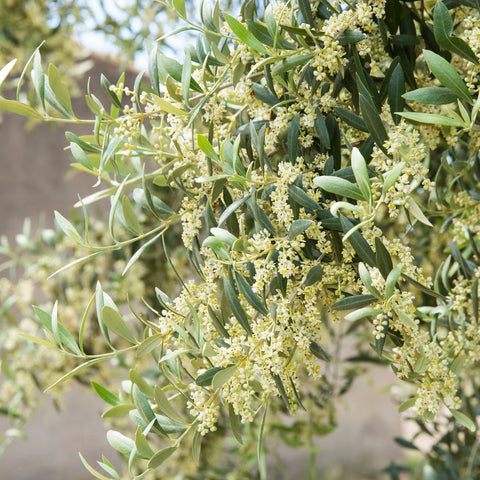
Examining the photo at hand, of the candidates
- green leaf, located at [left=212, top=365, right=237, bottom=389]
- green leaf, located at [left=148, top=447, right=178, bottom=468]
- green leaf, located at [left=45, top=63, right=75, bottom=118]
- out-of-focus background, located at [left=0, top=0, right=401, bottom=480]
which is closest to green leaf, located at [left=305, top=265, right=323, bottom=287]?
green leaf, located at [left=212, top=365, right=237, bottom=389]

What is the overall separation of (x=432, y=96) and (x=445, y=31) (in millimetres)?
56

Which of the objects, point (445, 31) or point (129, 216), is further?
point (129, 216)

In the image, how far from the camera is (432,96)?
52cm

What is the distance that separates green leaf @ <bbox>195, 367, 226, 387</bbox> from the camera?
587 mm

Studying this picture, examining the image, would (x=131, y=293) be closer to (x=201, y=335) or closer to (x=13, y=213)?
(x=201, y=335)

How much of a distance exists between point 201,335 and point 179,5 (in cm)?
35

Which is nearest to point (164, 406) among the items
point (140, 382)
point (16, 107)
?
point (140, 382)

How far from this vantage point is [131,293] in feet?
5.74

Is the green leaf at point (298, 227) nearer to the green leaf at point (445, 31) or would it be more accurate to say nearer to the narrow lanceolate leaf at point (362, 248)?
the narrow lanceolate leaf at point (362, 248)

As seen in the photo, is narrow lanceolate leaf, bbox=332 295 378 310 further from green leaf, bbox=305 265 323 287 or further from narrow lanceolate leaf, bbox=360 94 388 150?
narrow lanceolate leaf, bbox=360 94 388 150

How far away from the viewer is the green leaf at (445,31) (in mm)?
504

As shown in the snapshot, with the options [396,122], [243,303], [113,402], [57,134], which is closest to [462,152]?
[396,122]

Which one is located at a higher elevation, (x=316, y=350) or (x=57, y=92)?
(x=57, y=92)

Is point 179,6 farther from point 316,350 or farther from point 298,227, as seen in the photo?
point 316,350
